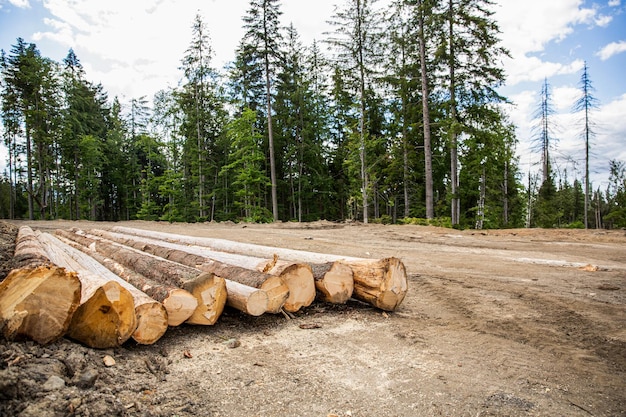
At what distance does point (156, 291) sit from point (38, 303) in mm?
1019

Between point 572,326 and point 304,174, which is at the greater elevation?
point 304,174

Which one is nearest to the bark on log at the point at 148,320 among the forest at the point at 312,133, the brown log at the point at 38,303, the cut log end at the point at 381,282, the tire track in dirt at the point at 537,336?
the brown log at the point at 38,303

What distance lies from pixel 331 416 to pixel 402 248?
22.9 ft

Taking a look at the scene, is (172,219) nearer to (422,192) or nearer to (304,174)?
(304,174)

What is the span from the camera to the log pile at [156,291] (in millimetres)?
2418

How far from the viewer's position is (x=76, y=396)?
1.98 metres

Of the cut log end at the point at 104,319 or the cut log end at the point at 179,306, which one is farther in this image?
the cut log end at the point at 179,306

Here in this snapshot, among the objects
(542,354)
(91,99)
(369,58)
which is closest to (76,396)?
(542,354)

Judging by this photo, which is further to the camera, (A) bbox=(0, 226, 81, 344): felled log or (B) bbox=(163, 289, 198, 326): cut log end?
(B) bbox=(163, 289, 198, 326): cut log end

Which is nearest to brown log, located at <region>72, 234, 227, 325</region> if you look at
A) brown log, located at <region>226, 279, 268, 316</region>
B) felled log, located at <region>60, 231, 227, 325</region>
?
felled log, located at <region>60, 231, 227, 325</region>

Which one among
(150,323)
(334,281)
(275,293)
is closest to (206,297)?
(150,323)

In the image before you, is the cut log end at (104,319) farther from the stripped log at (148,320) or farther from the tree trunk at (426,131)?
the tree trunk at (426,131)

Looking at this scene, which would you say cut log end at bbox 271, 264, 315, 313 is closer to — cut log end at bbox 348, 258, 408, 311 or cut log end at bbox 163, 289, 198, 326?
cut log end at bbox 348, 258, 408, 311

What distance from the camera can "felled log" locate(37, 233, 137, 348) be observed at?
8.71 ft
